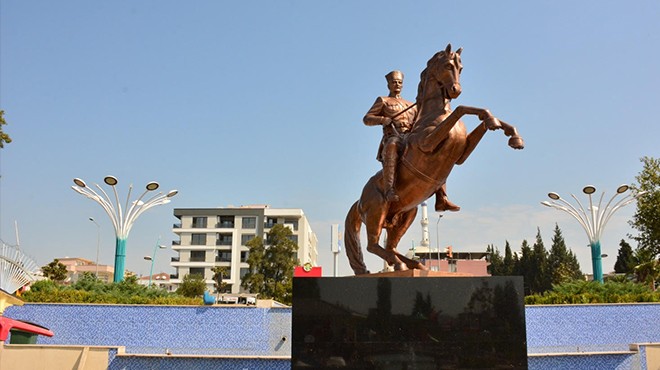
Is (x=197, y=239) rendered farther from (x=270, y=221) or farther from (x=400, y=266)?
(x=400, y=266)

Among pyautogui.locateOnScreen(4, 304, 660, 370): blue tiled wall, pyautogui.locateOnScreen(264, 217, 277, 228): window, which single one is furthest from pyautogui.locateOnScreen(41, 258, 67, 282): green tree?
pyautogui.locateOnScreen(4, 304, 660, 370): blue tiled wall

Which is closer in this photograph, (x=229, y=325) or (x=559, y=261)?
(x=229, y=325)

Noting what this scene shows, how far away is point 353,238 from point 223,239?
51786 mm

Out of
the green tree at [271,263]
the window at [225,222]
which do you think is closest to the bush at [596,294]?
the green tree at [271,263]

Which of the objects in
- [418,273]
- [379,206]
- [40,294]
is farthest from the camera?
[40,294]

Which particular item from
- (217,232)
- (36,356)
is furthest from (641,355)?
(217,232)

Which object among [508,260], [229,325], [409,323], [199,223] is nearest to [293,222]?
[199,223]

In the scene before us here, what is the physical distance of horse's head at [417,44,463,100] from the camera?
5801mm

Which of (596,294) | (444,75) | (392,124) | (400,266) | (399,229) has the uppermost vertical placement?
(444,75)

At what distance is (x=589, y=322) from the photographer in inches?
593

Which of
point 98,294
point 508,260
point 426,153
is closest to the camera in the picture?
point 426,153

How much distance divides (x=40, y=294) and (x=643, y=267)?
25.0 m

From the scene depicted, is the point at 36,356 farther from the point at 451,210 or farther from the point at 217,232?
the point at 217,232

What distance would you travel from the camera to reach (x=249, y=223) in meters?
57.9
